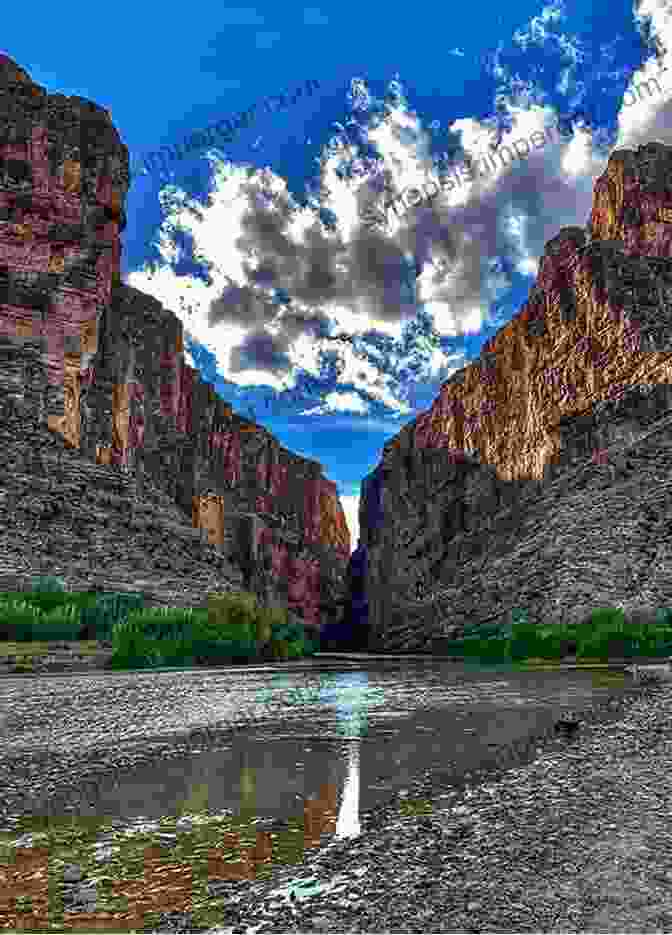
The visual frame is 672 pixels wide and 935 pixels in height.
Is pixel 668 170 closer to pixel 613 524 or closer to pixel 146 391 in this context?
pixel 613 524

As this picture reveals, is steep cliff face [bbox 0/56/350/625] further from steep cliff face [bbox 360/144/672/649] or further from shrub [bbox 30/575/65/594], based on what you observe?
steep cliff face [bbox 360/144/672/649]

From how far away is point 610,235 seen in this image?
187ft

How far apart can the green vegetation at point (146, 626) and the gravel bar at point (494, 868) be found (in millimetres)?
13831

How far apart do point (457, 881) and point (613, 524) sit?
31.4 metres

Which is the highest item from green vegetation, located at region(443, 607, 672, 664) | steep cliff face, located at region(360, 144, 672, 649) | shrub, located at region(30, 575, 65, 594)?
steep cliff face, located at region(360, 144, 672, 649)

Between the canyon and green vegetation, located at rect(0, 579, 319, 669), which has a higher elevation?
the canyon

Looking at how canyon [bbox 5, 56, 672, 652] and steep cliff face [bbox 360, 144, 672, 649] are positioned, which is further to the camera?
steep cliff face [bbox 360, 144, 672, 649]

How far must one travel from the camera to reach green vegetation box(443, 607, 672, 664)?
19984 millimetres

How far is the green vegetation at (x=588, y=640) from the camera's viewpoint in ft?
65.6

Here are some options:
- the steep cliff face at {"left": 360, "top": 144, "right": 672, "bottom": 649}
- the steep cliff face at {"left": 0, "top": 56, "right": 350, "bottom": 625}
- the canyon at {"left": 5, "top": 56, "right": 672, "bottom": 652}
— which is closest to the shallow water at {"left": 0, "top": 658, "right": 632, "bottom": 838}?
the canyon at {"left": 5, "top": 56, "right": 672, "bottom": 652}

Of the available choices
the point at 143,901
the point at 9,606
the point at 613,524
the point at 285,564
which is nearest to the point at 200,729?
the point at 143,901

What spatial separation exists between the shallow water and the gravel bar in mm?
289

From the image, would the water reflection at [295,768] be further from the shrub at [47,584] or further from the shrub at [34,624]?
the shrub at [47,584]

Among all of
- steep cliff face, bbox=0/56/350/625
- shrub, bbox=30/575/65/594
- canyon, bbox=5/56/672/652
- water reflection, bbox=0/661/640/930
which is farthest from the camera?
steep cliff face, bbox=0/56/350/625
